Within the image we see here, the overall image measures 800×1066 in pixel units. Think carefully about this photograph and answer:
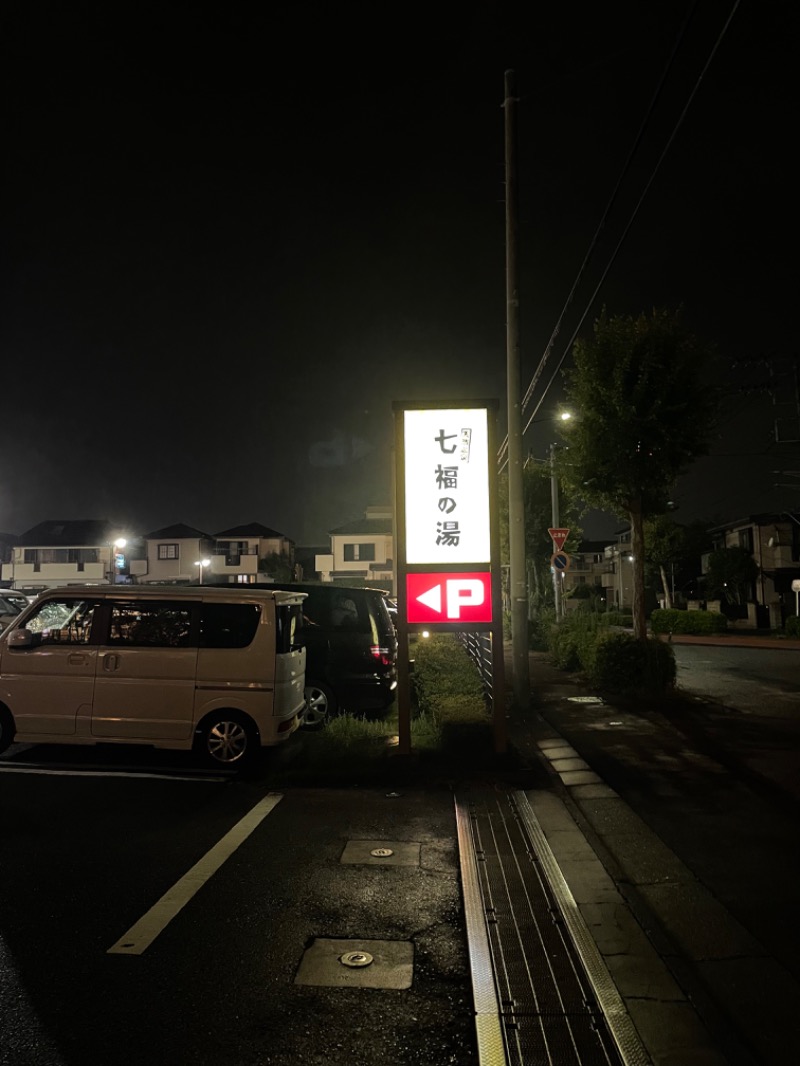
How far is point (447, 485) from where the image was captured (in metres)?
8.07

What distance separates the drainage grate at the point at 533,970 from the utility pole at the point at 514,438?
239 inches

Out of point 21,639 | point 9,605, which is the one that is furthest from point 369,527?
point 21,639

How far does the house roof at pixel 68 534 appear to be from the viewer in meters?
53.0

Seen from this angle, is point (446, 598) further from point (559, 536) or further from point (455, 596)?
point (559, 536)

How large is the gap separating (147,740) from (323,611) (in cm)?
327

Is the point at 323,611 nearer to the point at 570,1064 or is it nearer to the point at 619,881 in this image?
the point at 619,881

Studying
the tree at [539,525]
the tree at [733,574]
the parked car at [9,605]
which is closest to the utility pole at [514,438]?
the parked car at [9,605]

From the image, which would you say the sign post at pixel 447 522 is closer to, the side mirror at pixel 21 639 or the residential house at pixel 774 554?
the side mirror at pixel 21 639

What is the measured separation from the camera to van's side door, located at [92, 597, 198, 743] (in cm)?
727

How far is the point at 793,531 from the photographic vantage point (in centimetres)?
3962

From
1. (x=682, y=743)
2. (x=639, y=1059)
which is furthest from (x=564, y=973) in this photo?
(x=682, y=743)

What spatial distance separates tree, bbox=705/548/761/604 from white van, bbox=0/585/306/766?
3782 cm

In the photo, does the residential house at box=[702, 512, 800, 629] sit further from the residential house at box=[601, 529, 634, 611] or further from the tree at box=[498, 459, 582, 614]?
the tree at box=[498, 459, 582, 614]

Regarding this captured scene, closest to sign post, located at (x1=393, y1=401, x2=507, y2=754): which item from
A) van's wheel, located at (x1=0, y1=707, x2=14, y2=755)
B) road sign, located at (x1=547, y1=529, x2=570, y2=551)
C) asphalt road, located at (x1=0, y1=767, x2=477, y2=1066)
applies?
asphalt road, located at (x1=0, y1=767, x2=477, y2=1066)
